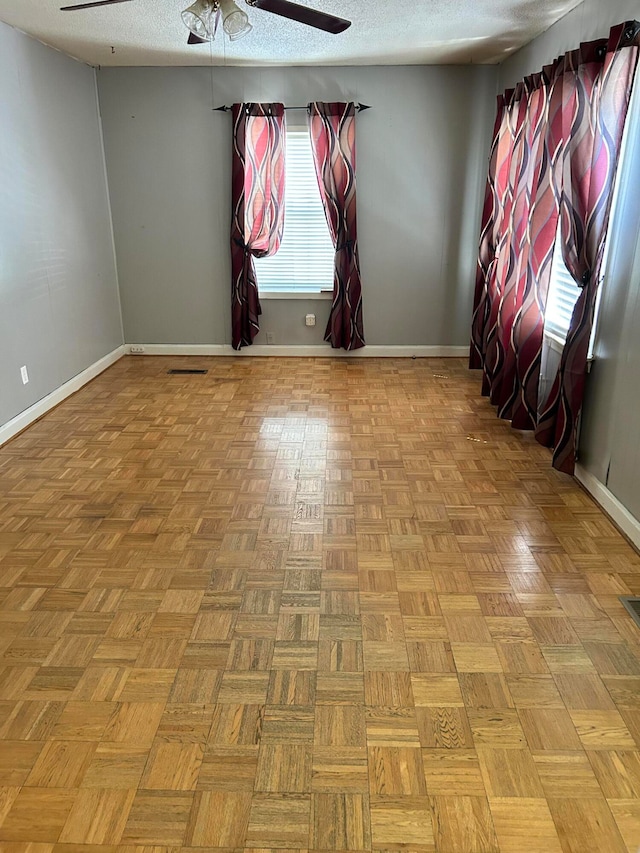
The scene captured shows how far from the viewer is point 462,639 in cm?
219

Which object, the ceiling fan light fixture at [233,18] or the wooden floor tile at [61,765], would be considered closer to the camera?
the wooden floor tile at [61,765]

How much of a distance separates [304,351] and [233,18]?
352cm

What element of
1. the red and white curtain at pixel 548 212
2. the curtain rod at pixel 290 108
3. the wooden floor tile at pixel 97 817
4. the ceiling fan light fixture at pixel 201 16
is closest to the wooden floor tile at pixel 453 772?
the wooden floor tile at pixel 97 817

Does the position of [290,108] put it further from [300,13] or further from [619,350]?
[619,350]

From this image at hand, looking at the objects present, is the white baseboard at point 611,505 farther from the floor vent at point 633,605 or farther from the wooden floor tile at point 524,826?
the wooden floor tile at point 524,826

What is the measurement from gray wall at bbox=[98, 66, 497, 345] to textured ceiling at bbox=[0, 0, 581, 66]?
21 centimetres

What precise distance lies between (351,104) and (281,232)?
114cm

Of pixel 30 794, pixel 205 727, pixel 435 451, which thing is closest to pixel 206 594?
pixel 205 727

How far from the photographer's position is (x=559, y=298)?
388 cm

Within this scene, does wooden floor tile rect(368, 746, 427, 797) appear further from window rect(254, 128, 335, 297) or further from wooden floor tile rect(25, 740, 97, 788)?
window rect(254, 128, 335, 297)

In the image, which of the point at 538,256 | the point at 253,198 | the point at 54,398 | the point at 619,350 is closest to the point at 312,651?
the point at 619,350

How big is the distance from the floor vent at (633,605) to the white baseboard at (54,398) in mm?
3393

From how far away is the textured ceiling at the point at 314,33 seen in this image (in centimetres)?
360

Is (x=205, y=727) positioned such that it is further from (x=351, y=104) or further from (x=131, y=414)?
(x=351, y=104)
